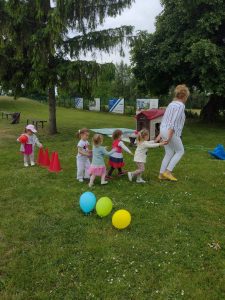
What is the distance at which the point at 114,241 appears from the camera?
16.3ft

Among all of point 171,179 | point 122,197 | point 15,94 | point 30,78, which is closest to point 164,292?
point 122,197

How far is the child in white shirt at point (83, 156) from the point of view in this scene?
26.1 feet

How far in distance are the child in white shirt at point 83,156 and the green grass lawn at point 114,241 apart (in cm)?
30

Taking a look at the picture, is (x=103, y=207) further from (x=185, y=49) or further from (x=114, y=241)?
(x=185, y=49)

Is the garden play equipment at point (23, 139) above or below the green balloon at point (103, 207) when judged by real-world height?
above

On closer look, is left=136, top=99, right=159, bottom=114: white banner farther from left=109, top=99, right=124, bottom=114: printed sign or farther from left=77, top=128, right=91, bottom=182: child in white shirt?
left=77, top=128, right=91, bottom=182: child in white shirt

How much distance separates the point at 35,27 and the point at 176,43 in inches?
306

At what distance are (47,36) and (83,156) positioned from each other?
841cm

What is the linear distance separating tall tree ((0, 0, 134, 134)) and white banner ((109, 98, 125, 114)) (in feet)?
75.1

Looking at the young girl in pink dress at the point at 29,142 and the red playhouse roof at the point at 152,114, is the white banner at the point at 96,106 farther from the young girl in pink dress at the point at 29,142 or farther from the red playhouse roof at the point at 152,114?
the young girl in pink dress at the point at 29,142

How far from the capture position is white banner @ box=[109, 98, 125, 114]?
127ft

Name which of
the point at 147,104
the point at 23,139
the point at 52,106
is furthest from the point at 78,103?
the point at 23,139

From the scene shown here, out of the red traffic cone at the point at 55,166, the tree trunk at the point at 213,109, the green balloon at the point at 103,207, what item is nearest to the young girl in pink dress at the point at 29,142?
the red traffic cone at the point at 55,166

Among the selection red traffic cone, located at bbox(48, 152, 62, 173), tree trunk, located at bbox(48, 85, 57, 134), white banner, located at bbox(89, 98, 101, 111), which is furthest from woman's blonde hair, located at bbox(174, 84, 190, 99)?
white banner, located at bbox(89, 98, 101, 111)
